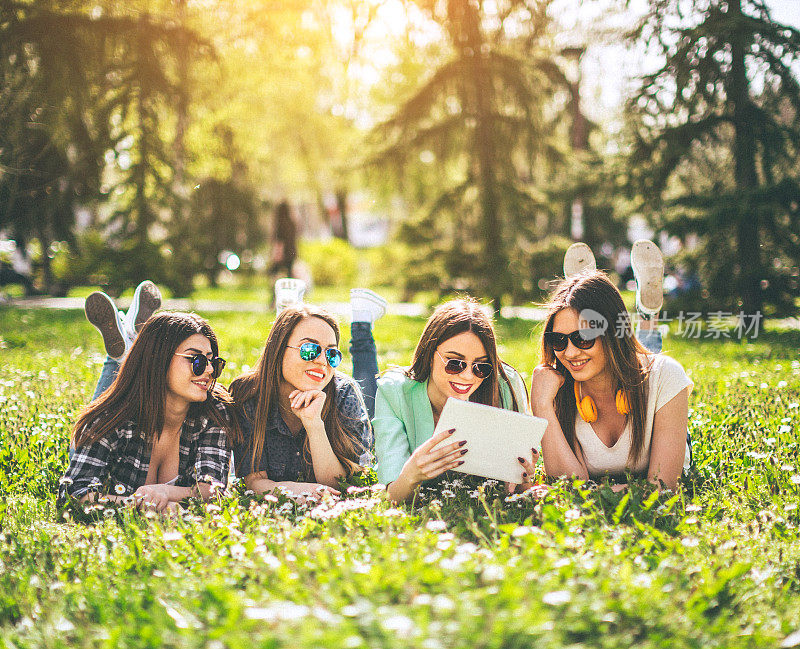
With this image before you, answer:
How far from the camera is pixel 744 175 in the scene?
36.6 feet

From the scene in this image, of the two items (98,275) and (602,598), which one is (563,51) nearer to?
(98,275)

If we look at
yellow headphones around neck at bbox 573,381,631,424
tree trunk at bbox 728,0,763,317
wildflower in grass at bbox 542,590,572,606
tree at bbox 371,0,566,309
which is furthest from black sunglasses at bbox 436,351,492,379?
tree at bbox 371,0,566,309

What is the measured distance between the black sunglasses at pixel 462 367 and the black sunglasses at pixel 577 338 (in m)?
0.38

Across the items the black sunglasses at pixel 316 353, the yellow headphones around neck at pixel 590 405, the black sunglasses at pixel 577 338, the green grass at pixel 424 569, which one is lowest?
the green grass at pixel 424 569

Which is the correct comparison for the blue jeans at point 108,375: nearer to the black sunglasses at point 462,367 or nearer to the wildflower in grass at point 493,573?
the black sunglasses at point 462,367

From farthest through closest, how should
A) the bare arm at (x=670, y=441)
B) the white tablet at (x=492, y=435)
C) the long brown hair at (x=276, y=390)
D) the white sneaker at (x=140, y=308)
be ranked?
the white sneaker at (x=140, y=308), the long brown hair at (x=276, y=390), the bare arm at (x=670, y=441), the white tablet at (x=492, y=435)

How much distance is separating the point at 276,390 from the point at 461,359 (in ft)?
3.79

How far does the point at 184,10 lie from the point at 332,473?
11049 mm

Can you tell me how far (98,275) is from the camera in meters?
12.7

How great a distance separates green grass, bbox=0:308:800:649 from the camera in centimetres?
192

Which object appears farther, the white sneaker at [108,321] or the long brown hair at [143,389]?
the white sneaker at [108,321]

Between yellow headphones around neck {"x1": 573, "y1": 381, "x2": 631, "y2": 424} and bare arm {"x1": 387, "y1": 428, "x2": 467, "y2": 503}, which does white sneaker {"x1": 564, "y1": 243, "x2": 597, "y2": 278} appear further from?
bare arm {"x1": 387, "y1": 428, "x2": 467, "y2": 503}

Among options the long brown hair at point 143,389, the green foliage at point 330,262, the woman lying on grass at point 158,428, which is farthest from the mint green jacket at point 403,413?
the green foliage at point 330,262

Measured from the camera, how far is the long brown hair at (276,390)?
3973 mm
